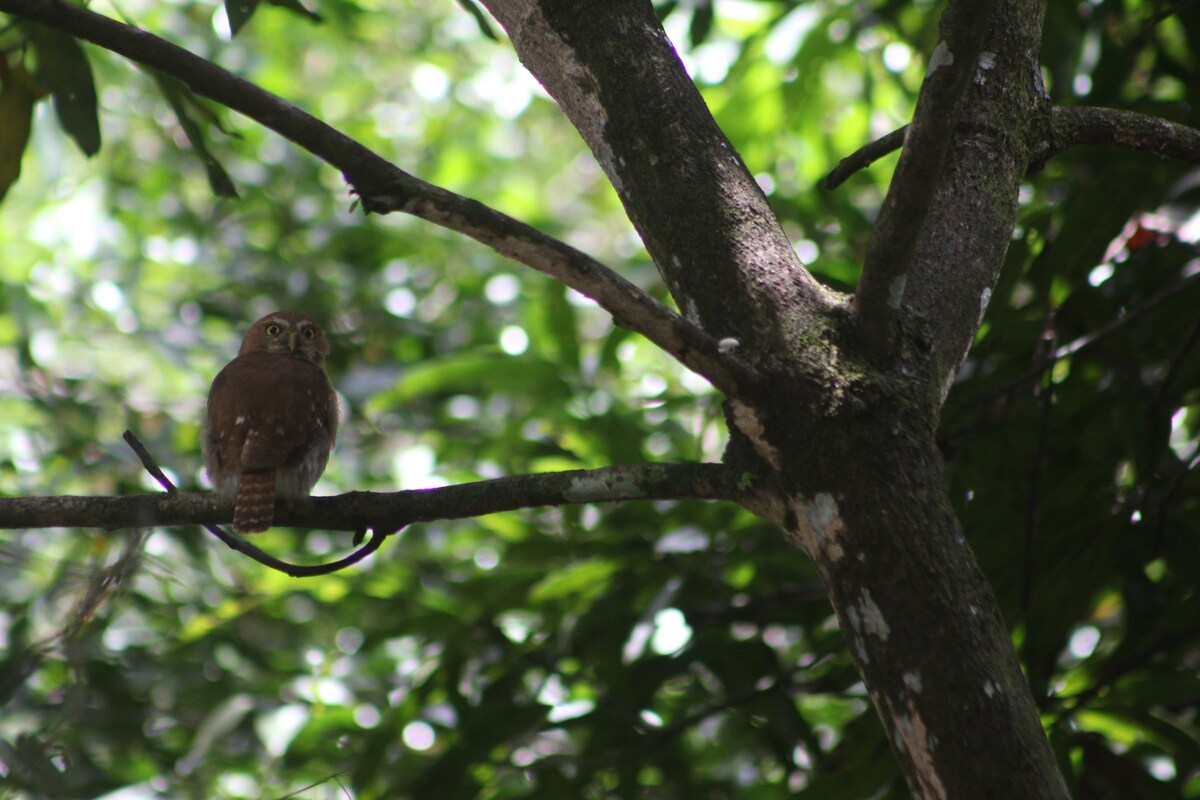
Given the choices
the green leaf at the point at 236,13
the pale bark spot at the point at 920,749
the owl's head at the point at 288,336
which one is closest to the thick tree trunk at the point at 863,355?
the pale bark spot at the point at 920,749

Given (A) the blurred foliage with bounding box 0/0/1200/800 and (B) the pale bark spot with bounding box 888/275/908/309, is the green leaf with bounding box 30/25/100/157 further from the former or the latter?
(B) the pale bark spot with bounding box 888/275/908/309

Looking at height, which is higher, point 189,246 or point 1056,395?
point 189,246

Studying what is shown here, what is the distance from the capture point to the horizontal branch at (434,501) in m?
1.70

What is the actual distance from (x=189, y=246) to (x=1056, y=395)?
15.9ft

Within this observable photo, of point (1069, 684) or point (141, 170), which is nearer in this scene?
point (1069, 684)

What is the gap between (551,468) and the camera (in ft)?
12.6

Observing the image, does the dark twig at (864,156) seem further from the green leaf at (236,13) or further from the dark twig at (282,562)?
the green leaf at (236,13)

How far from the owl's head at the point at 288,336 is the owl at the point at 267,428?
433 mm

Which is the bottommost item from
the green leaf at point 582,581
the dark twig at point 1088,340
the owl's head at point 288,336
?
the dark twig at point 1088,340

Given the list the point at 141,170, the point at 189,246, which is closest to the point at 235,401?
the point at 189,246

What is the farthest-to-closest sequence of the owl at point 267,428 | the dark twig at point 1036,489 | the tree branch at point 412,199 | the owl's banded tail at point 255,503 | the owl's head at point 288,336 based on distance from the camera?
the owl's head at point 288,336 < the owl at point 267,428 < the owl's banded tail at point 255,503 < the dark twig at point 1036,489 < the tree branch at point 412,199

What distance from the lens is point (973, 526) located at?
8.93ft

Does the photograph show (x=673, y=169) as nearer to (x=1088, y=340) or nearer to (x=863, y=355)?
(x=863, y=355)

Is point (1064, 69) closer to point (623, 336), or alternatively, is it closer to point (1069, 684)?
point (623, 336)
